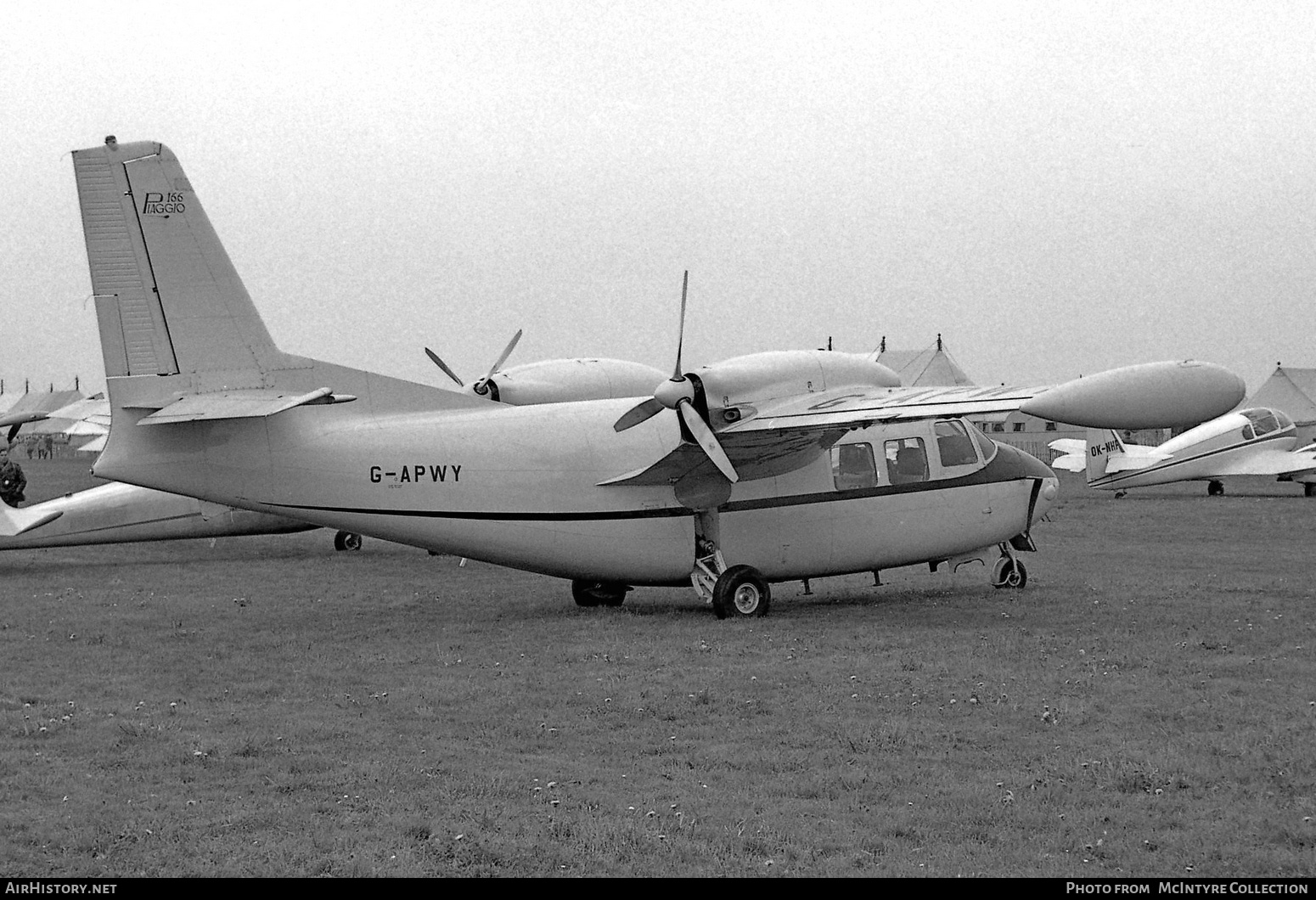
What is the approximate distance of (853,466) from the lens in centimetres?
1725

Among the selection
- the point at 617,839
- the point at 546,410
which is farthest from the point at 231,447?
the point at 617,839

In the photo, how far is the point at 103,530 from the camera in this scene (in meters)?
24.3

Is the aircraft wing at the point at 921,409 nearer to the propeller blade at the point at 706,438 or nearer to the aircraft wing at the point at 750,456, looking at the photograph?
the aircraft wing at the point at 750,456

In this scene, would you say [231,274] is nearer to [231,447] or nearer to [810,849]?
[231,447]

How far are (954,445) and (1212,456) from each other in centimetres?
2876

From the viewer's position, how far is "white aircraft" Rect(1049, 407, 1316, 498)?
138 ft

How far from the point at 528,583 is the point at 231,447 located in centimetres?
698

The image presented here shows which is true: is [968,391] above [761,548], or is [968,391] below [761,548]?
above

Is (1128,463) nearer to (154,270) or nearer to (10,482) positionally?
(154,270)

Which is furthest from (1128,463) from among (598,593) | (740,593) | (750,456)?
(740,593)

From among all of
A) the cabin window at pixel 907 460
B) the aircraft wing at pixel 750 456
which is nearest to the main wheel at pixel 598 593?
the aircraft wing at pixel 750 456

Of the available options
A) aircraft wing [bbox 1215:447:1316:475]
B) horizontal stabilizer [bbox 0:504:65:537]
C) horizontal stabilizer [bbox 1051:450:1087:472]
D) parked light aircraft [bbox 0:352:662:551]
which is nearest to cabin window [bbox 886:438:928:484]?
parked light aircraft [bbox 0:352:662:551]

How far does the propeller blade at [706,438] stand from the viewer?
15.1 meters

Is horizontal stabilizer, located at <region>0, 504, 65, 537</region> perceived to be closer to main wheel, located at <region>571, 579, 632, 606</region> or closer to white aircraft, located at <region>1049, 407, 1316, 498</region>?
main wheel, located at <region>571, 579, 632, 606</region>
